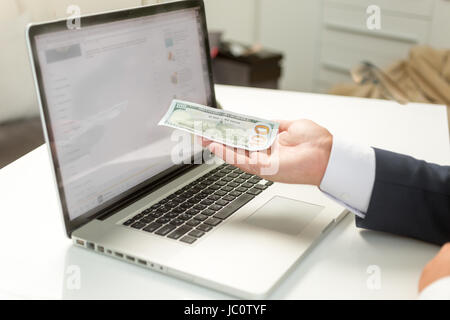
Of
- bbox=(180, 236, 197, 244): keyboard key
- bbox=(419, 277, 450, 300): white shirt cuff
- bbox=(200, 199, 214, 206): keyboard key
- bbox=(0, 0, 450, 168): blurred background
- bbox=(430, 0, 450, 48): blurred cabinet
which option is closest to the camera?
bbox=(419, 277, 450, 300): white shirt cuff

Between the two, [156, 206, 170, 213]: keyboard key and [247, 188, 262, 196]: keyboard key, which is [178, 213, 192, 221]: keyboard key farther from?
[247, 188, 262, 196]: keyboard key

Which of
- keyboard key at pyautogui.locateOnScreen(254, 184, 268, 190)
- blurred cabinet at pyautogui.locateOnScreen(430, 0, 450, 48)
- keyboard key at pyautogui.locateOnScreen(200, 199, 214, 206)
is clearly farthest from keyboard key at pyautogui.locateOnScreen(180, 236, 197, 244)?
blurred cabinet at pyautogui.locateOnScreen(430, 0, 450, 48)

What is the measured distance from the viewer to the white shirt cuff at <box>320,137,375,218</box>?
759 millimetres

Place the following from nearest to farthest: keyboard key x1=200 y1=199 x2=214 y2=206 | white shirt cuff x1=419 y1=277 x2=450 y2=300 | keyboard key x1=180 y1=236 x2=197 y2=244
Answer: white shirt cuff x1=419 y1=277 x2=450 y2=300 < keyboard key x1=180 y1=236 x2=197 y2=244 < keyboard key x1=200 y1=199 x2=214 y2=206

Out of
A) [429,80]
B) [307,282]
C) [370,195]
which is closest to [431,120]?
[370,195]

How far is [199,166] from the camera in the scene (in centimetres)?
95

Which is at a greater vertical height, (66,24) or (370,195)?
(66,24)

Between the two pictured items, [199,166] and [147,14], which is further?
[199,166]

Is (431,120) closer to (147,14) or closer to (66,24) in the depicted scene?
(147,14)

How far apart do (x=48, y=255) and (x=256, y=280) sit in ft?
0.98

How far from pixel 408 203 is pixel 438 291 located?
0.18 metres

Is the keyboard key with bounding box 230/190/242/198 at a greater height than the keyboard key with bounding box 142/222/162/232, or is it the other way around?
the keyboard key with bounding box 142/222/162/232
